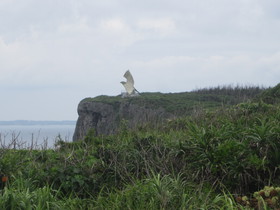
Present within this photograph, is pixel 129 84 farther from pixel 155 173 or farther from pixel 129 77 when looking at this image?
pixel 155 173

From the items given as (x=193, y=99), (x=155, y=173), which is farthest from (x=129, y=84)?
(x=155, y=173)

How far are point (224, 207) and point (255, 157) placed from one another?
1641 millimetres

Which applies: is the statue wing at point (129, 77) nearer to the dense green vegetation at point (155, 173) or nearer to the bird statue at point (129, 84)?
the bird statue at point (129, 84)

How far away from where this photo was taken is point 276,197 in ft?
20.9

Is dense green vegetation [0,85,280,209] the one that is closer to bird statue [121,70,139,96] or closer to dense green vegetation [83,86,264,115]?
dense green vegetation [83,86,264,115]

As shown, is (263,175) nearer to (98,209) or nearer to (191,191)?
(191,191)

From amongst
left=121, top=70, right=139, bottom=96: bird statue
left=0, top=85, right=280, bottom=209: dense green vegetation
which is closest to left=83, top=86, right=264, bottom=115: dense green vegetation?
left=121, top=70, right=139, bottom=96: bird statue

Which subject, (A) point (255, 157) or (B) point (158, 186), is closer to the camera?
(B) point (158, 186)

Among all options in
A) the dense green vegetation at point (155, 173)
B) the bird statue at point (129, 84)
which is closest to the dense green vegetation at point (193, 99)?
the bird statue at point (129, 84)

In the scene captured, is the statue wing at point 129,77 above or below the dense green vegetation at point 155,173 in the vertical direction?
above

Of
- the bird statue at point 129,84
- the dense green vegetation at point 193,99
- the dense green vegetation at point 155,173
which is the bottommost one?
the dense green vegetation at point 155,173

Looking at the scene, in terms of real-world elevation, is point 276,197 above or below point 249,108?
below

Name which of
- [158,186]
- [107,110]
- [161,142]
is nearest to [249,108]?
[161,142]

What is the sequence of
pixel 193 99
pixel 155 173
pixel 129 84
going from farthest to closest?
pixel 129 84 → pixel 193 99 → pixel 155 173
